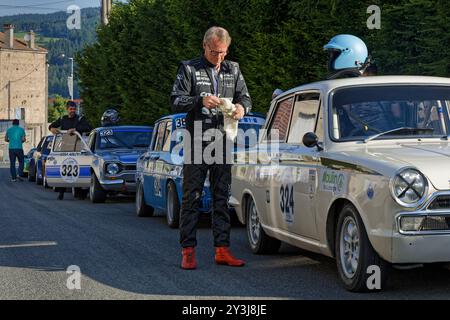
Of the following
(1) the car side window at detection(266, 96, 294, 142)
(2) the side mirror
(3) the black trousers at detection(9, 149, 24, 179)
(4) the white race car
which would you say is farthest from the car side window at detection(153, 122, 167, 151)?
(3) the black trousers at detection(9, 149, 24, 179)

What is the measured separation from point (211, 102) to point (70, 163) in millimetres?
12199

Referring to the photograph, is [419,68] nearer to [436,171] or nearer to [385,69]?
[385,69]

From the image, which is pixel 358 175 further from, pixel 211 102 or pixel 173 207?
pixel 173 207

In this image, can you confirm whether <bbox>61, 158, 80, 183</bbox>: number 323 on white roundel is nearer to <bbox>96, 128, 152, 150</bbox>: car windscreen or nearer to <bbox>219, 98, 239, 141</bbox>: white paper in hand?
<bbox>96, 128, 152, 150</bbox>: car windscreen

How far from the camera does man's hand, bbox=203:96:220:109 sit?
805 centimetres

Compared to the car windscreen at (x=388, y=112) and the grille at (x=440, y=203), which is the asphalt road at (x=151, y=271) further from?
the car windscreen at (x=388, y=112)

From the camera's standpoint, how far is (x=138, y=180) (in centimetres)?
1535

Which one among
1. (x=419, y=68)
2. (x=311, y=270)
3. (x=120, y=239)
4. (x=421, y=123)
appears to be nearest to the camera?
(x=421, y=123)

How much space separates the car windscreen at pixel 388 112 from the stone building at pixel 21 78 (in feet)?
413

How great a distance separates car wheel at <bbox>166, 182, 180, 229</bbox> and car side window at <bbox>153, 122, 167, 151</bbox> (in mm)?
1229

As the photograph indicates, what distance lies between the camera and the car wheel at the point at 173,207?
12758 millimetres

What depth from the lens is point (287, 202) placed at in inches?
330
